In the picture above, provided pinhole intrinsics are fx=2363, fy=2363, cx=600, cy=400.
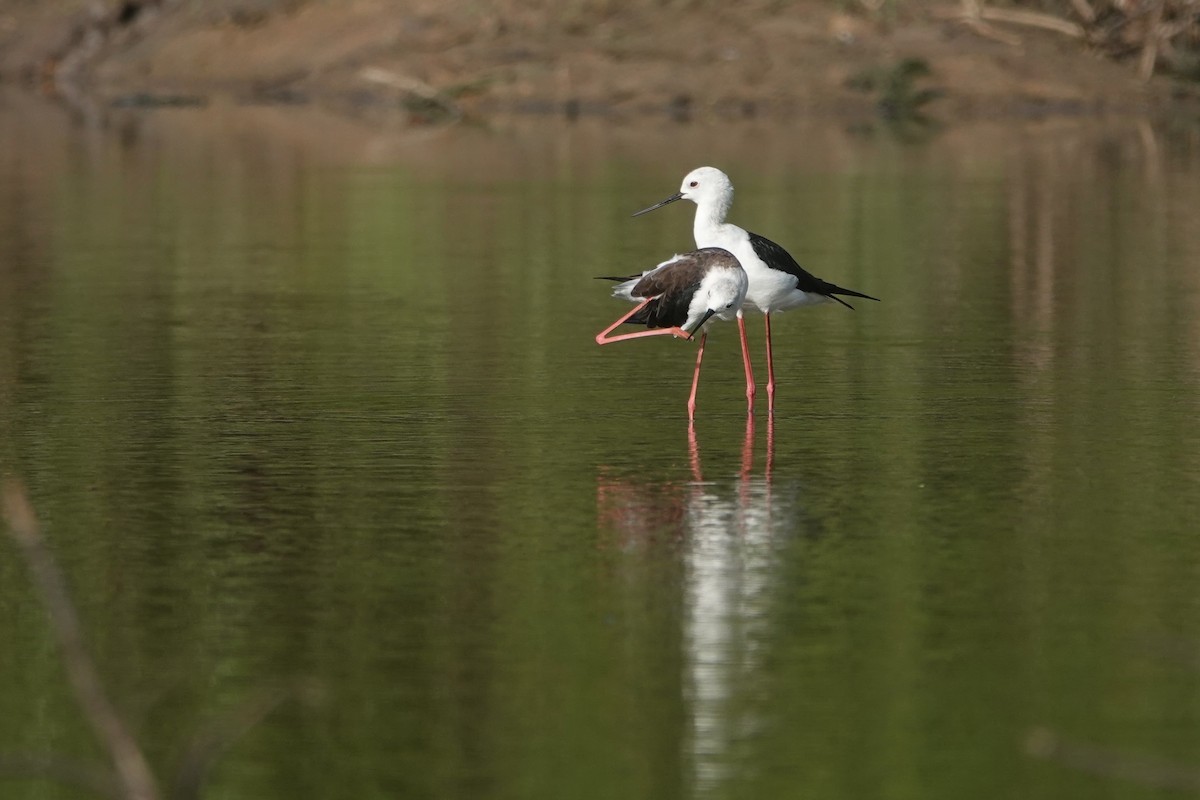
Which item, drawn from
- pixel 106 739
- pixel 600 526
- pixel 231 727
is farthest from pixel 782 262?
pixel 106 739

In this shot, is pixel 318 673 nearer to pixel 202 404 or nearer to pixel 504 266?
pixel 202 404

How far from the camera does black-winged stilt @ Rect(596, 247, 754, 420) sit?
11531mm

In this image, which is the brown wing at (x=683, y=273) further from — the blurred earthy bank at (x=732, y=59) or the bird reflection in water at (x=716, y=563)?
the blurred earthy bank at (x=732, y=59)

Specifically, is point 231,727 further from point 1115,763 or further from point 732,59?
point 732,59

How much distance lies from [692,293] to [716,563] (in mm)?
3408

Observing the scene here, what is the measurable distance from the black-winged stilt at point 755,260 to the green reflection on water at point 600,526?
0.49 m

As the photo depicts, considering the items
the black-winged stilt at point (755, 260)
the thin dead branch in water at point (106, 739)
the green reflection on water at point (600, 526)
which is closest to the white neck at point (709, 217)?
the black-winged stilt at point (755, 260)

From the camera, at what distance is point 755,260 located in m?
12.1

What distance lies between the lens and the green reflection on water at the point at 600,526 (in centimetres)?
643

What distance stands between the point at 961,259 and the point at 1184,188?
778cm

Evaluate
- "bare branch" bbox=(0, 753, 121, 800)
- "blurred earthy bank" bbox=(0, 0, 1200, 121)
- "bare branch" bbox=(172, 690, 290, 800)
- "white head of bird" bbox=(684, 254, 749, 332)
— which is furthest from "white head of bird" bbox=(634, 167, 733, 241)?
"blurred earthy bank" bbox=(0, 0, 1200, 121)

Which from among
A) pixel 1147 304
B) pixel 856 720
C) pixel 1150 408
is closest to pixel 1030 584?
pixel 856 720

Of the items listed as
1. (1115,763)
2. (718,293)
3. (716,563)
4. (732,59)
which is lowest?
(1115,763)

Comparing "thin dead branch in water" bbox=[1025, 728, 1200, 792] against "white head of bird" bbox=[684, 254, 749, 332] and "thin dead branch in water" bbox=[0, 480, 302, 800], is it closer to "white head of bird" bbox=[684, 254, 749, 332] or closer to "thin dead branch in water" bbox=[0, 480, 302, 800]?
"thin dead branch in water" bbox=[0, 480, 302, 800]
